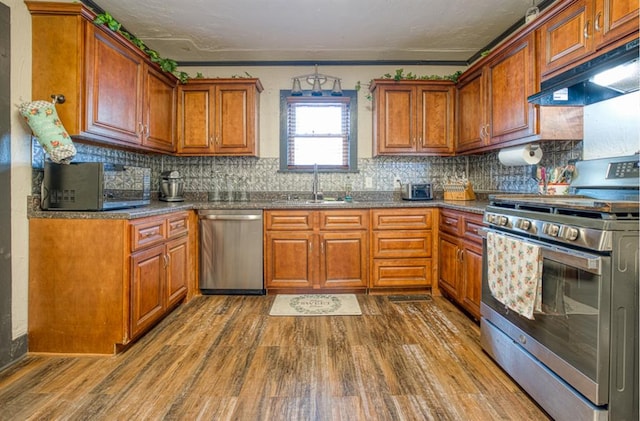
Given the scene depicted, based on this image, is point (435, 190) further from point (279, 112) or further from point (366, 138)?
point (279, 112)

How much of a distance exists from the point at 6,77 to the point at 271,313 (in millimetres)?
2312

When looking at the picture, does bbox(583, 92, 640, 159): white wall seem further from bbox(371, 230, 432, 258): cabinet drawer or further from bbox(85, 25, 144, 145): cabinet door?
bbox(85, 25, 144, 145): cabinet door

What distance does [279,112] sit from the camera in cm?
395

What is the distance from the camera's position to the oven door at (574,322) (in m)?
1.30

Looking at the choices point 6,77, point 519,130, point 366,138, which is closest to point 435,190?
point 366,138

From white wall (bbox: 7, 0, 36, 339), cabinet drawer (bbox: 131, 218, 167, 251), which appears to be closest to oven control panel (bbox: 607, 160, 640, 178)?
cabinet drawer (bbox: 131, 218, 167, 251)

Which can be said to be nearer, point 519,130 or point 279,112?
point 519,130

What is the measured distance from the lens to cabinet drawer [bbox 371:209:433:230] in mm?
3305

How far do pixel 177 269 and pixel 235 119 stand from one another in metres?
1.62

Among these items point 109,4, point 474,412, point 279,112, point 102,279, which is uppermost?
point 109,4

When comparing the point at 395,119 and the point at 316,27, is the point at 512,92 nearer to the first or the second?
the point at 395,119

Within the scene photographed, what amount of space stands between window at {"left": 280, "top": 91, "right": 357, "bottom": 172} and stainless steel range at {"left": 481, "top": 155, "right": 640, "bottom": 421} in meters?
2.18

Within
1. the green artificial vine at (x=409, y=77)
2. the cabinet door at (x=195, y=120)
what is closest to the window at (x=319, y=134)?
the green artificial vine at (x=409, y=77)

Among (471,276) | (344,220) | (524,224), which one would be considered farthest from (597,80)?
(344,220)
